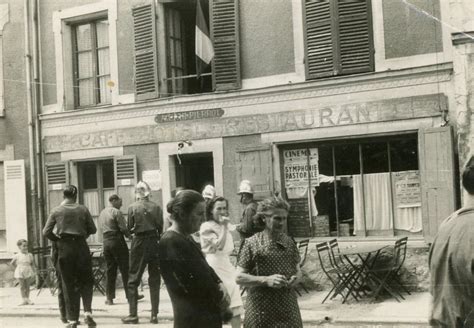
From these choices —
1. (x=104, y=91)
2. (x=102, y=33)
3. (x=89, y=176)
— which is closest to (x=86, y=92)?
(x=104, y=91)

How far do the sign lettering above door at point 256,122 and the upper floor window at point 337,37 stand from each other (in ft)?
2.09

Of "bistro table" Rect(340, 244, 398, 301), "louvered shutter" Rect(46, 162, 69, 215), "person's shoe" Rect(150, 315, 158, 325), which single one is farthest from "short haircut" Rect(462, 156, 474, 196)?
"louvered shutter" Rect(46, 162, 69, 215)

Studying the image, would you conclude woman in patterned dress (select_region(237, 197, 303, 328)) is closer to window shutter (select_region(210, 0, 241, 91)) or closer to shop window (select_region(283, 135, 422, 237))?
shop window (select_region(283, 135, 422, 237))

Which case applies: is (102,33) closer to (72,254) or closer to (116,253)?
(116,253)

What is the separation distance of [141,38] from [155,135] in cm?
187

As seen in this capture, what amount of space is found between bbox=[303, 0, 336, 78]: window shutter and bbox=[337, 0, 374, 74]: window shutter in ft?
0.62

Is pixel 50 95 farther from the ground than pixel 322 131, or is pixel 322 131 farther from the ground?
pixel 50 95

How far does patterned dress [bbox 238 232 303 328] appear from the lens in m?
4.95

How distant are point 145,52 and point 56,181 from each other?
3.27m

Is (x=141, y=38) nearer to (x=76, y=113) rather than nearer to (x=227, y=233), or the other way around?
(x=76, y=113)

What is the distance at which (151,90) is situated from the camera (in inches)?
529

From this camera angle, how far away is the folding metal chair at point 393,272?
10.2m

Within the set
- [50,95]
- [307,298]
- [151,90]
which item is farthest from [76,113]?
[307,298]

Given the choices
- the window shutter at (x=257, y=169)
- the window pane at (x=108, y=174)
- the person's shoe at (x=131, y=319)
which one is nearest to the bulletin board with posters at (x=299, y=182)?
the window shutter at (x=257, y=169)
